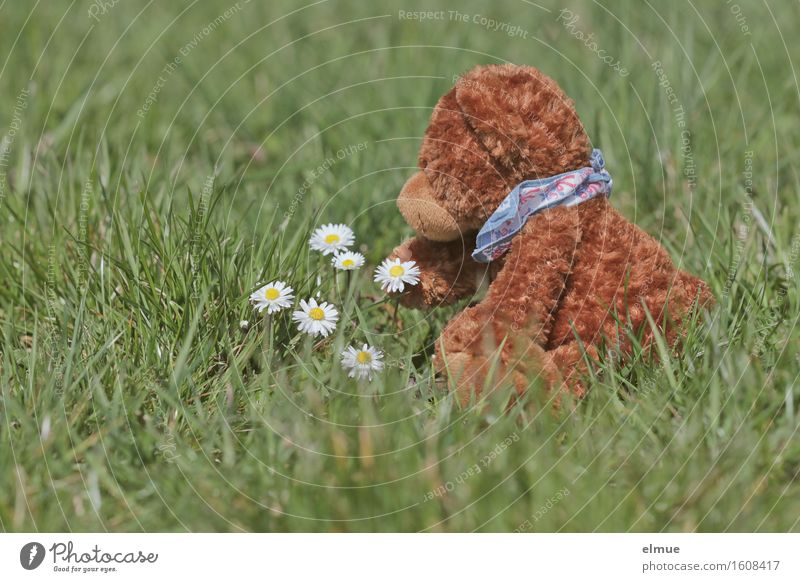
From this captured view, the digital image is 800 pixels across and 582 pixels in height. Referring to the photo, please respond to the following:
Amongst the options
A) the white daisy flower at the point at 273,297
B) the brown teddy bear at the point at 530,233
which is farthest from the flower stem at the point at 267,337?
the brown teddy bear at the point at 530,233

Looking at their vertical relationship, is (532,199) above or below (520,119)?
below

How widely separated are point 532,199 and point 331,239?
0.57 meters

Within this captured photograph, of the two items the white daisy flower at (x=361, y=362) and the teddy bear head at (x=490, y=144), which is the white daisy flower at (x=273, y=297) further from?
the teddy bear head at (x=490, y=144)

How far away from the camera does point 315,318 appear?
2.02 m

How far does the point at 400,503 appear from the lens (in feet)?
5.34

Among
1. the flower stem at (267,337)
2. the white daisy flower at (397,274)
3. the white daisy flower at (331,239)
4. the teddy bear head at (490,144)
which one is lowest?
the flower stem at (267,337)

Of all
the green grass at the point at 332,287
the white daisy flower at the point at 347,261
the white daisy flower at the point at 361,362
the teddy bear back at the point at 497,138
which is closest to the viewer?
the green grass at the point at 332,287

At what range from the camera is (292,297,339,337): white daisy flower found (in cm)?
199

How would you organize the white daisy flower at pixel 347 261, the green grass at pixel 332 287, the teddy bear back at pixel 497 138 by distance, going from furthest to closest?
the white daisy flower at pixel 347 261
the teddy bear back at pixel 497 138
the green grass at pixel 332 287

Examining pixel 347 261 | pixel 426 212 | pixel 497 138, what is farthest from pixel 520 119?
pixel 347 261

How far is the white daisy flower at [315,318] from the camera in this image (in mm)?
1994

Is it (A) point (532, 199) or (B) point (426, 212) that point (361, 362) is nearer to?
(B) point (426, 212)

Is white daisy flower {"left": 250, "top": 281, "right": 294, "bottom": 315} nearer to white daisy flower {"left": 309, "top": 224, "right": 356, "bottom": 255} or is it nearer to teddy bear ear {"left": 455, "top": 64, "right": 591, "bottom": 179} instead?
white daisy flower {"left": 309, "top": 224, "right": 356, "bottom": 255}
